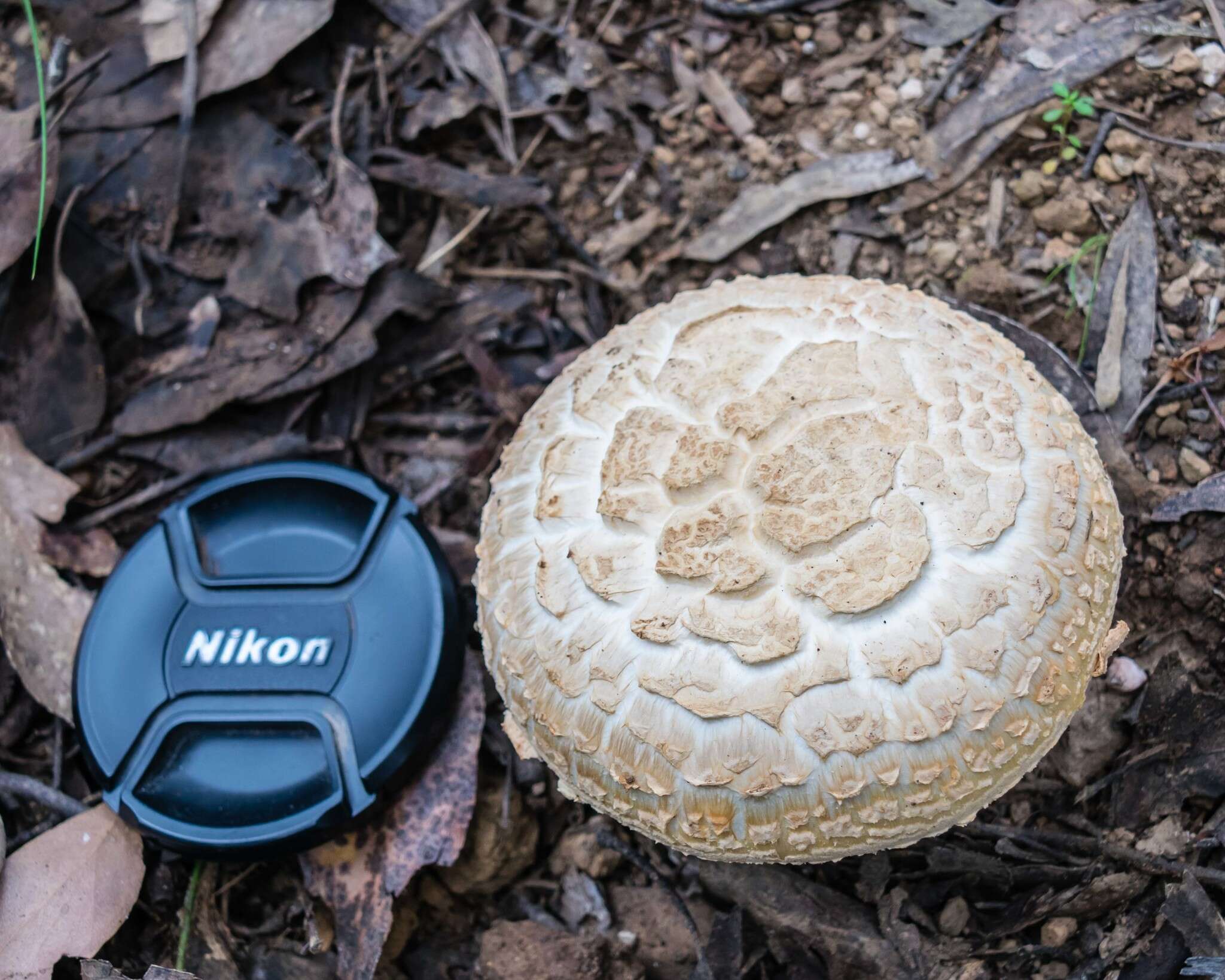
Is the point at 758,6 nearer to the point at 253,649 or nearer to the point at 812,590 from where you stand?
the point at 812,590

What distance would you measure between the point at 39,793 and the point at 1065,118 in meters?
3.82

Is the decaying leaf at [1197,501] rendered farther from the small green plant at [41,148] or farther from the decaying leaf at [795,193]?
the small green plant at [41,148]

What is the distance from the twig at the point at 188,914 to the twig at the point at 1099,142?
3.46 metres

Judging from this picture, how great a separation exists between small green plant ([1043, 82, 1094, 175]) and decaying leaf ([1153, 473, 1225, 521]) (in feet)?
3.71

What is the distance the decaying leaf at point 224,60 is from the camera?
350 cm

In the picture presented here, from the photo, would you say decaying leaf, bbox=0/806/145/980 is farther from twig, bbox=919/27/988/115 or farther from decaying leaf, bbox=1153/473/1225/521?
twig, bbox=919/27/988/115

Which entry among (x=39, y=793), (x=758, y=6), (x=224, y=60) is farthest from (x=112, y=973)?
(x=758, y=6)

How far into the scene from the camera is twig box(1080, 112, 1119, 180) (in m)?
3.12

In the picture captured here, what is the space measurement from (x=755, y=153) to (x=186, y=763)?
109 inches

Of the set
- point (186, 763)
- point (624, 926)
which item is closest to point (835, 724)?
point (624, 926)

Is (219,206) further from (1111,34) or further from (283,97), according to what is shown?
(1111,34)

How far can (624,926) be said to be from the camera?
2.91 meters

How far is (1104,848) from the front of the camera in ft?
8.44

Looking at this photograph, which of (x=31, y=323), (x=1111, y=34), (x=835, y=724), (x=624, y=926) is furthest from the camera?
(x=31, y=323)
